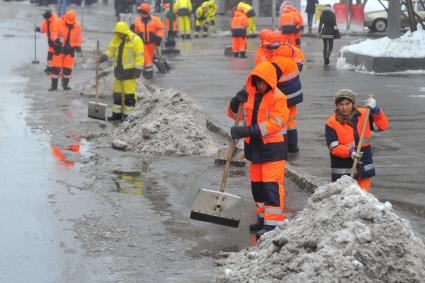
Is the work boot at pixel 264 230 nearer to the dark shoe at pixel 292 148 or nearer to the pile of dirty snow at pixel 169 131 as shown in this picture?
the dark shoe at pixel 292 148

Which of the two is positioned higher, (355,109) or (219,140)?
(355,109)

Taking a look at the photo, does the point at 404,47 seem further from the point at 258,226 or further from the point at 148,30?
the point at 258,226

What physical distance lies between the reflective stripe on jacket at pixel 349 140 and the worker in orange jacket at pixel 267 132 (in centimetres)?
43

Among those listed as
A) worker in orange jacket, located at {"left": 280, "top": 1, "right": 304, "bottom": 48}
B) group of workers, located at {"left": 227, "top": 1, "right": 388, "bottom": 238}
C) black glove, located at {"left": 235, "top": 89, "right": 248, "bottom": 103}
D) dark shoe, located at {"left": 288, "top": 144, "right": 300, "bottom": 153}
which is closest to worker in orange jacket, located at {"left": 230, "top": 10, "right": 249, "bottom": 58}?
worker in orange jacket, located at {"left": 280, "top": 1, "right": 304, "bottom": 48}

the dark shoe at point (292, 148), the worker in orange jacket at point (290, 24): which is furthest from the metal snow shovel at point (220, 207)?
the worker in orange jacket at point (290, 24)

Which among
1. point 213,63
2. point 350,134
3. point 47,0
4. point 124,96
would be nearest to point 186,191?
point 350,134

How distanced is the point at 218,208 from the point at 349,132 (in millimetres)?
1288

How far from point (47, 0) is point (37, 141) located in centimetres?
4010

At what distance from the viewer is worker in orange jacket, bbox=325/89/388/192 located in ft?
27.8

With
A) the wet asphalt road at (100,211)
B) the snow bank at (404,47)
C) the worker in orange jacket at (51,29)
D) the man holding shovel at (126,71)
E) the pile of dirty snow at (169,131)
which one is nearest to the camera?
the wet asphalt road at (100,211)

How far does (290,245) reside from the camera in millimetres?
6746

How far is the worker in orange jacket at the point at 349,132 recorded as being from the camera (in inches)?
334

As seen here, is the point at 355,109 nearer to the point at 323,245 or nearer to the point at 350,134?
the point at 350,134

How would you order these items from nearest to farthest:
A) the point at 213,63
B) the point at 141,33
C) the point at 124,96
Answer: the point at 124,96 → the point at 141,33 → the point at 213,63
